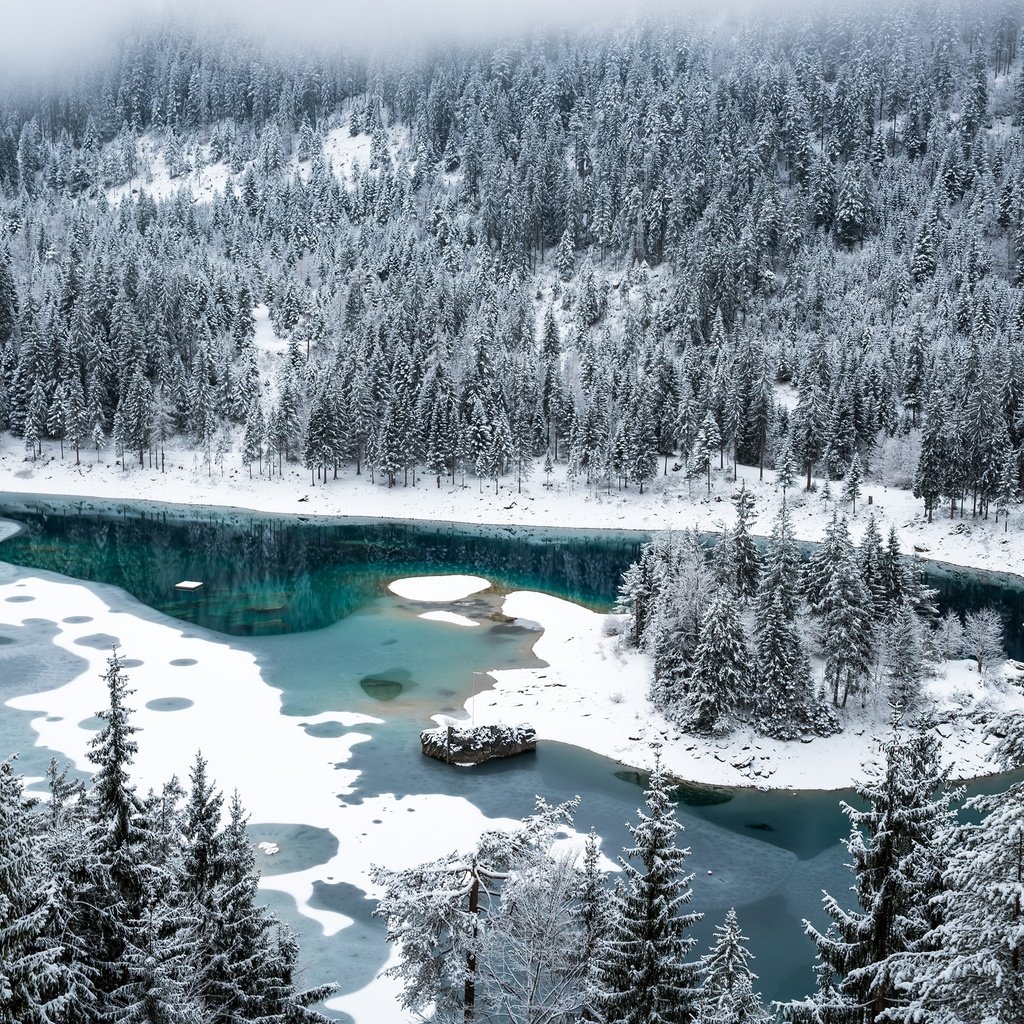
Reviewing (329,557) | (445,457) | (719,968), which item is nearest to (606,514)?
(445,457)

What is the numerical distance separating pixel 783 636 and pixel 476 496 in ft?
243

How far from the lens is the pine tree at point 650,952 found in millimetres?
19594

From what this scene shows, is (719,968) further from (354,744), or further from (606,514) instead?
(606,514)

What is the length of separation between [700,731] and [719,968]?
32087 millimetres

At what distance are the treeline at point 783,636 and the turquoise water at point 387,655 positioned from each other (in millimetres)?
6611

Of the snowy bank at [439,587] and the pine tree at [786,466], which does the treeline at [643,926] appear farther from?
the pine tree at [786,466]

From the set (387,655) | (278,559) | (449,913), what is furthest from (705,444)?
(449,913)

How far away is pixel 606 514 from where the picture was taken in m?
119

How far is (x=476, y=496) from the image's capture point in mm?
124312

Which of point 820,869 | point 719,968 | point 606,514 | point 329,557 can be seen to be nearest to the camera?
point 719,968

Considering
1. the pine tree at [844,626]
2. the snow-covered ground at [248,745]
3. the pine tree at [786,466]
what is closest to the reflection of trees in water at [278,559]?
the snow-covered ground at [248,745]

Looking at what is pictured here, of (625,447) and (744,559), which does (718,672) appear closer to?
(744,559)

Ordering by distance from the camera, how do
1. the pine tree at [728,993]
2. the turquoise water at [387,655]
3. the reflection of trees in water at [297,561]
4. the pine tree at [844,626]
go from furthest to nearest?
the reflection of trees in water at [297,561] < the pine tree at [844,626] < the turquoise water at [387,655] < the pine tree at [728,993]

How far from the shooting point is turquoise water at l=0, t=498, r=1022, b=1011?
38.7 metres
